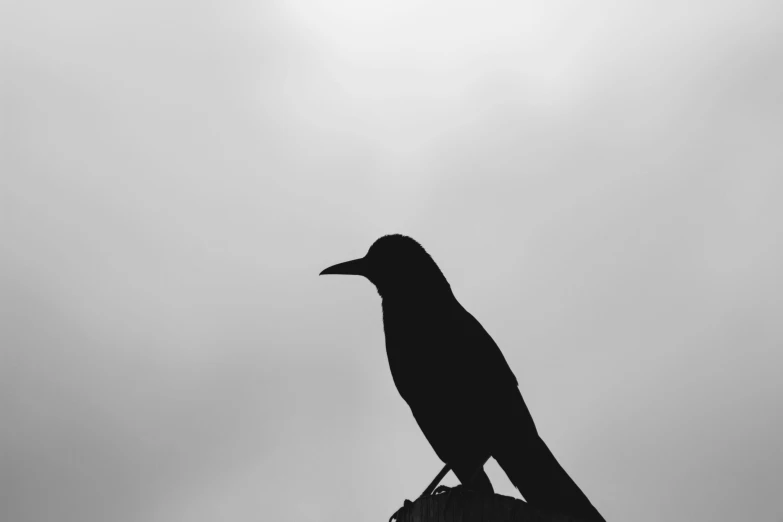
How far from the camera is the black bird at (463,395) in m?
4.59

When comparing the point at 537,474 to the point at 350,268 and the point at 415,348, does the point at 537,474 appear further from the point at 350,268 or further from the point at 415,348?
the point at 350,268

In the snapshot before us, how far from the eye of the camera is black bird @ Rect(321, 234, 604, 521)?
181 inches

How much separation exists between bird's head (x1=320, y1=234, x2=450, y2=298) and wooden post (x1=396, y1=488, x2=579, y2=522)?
2.32 meters

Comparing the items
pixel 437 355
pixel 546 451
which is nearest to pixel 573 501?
pixel 546 451

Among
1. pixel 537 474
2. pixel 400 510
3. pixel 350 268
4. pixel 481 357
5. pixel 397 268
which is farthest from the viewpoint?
pixel 350 268

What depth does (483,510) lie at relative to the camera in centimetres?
298

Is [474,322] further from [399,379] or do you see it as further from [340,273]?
[340,273]

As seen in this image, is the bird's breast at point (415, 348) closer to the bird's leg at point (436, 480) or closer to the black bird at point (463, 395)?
the black bird at point (463, 395)

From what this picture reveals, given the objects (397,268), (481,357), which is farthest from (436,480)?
(397,268)

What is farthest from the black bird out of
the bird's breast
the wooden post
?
the wooden post

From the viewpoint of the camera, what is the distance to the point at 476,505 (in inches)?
118

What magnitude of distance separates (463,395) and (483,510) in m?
1.69

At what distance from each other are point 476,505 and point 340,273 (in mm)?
3078

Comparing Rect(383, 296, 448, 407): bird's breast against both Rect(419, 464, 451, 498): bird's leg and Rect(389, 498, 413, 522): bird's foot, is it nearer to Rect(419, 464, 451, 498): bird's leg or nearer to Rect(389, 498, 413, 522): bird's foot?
Rect(419, 464, 451, 498): bird's leg
